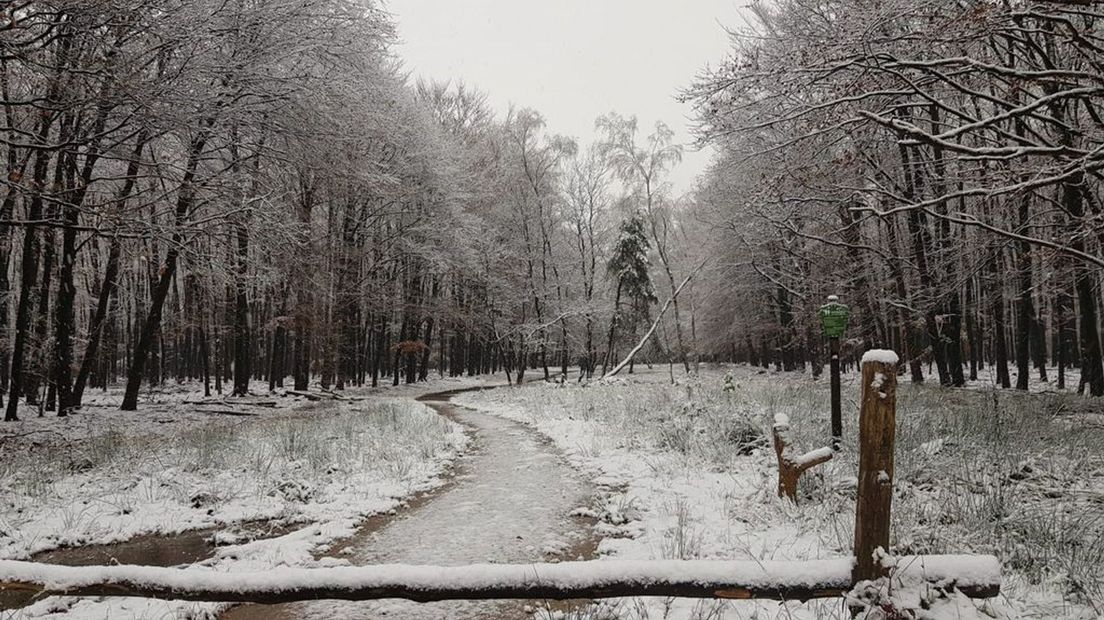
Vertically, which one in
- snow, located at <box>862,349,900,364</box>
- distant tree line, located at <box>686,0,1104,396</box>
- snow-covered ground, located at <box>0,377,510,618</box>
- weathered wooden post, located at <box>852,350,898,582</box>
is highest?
distant tree line, located at <box>686,0,1104,396</box>

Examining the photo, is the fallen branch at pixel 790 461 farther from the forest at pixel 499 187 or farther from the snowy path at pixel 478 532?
the forest at pixel 499 187

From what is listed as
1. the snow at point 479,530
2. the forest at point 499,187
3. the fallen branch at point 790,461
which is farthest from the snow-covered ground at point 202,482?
the fallen branch at point 790,461

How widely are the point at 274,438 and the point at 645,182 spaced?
24.5 metres

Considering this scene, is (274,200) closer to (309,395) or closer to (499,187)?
(309,395)

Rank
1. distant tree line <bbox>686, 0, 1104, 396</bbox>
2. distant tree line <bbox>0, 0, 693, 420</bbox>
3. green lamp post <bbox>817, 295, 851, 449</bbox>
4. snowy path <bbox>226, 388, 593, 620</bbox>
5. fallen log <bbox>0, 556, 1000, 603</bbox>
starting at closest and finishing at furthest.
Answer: fallen log <bbox>0, 556, 1000, 603</bbox> → snowy path <bbox>226, 388, 593, 620</bbox> → distant tree line <bbox>686, 0, 1104, 396</bbox> → green lamp post <bbox>817, 295, 851, 449</bbox> → distant tree line <bbox>0, 0, 693, 420</bbox>

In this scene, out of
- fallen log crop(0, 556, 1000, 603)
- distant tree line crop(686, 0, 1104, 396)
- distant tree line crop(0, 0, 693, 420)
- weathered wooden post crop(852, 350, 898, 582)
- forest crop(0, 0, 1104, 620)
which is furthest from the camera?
distant tree line crop(0, 0, 693, 420)

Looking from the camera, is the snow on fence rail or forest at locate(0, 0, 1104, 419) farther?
forest at locate(0, 0, 1104, 419)

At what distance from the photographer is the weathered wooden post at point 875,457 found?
3348 mm

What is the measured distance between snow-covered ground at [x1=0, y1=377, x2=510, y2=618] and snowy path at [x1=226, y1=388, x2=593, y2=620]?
524 mm

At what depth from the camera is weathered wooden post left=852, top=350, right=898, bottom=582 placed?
3348 mm

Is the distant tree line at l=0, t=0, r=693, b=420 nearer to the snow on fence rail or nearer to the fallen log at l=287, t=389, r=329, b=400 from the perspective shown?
the fallen log at l=287, t=389, r=329, b=400

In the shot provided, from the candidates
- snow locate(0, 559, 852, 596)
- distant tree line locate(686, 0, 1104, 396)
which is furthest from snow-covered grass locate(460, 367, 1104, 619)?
distant tree line locate(686, 0, 1104, 396)

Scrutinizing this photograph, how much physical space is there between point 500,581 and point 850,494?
4635 millimetres

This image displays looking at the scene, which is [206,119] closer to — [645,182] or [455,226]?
[455,226]
